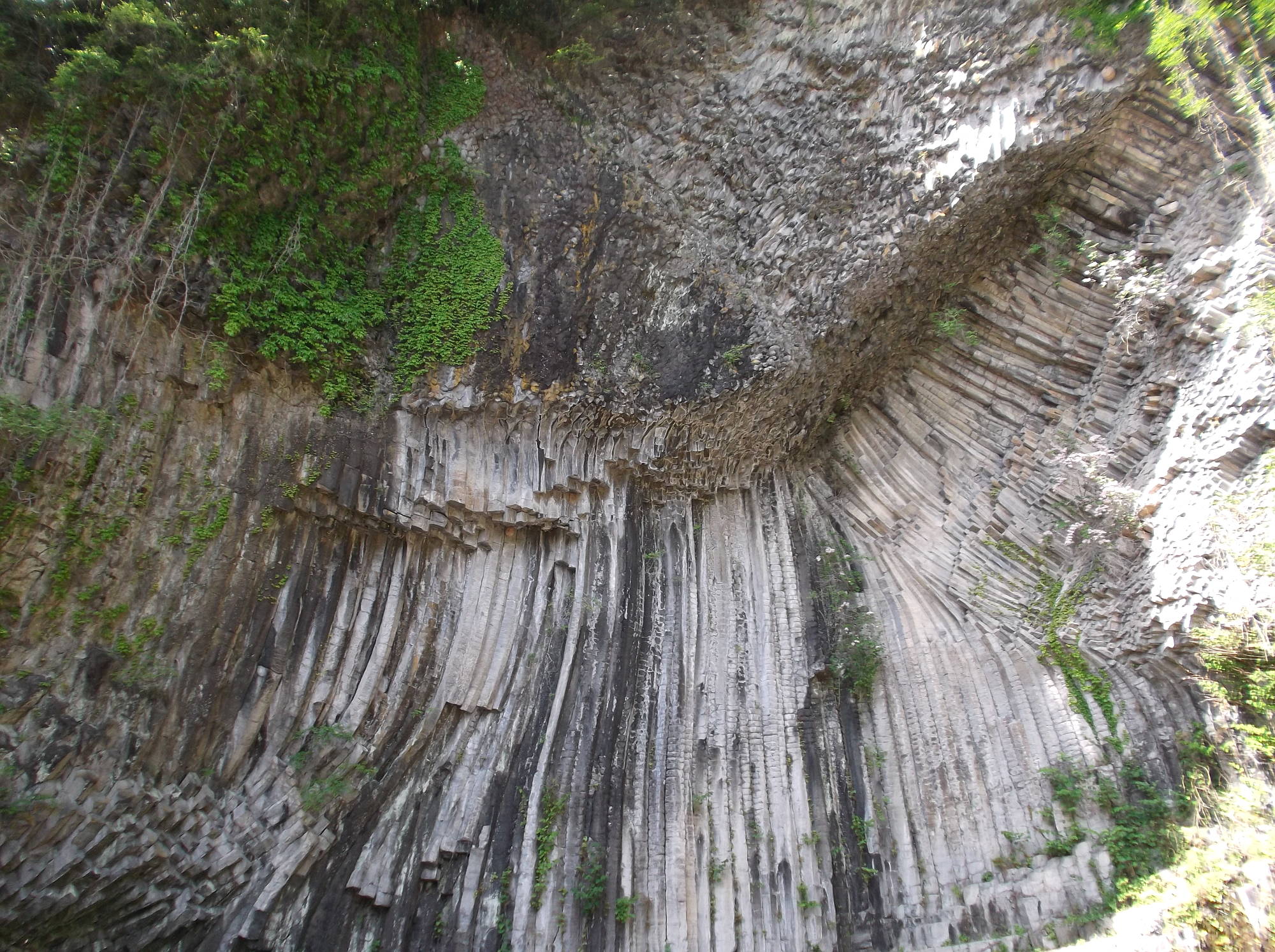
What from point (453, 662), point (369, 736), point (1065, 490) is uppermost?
point (1065, 490)

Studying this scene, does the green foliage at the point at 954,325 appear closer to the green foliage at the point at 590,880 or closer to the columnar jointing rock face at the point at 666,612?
the columnar jointing rock face at the point at 666,612

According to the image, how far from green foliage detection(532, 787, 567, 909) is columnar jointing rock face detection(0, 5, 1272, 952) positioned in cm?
2

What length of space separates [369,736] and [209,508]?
2383 mm

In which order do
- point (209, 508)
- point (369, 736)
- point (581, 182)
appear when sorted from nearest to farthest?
point (209, 508), point (369, 736), point (581, 182)

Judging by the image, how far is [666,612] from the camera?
25.2ft

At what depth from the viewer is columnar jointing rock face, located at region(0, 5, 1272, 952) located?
17.8 feet

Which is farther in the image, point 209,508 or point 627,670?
point 627,670

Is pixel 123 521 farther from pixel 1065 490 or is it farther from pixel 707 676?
pixel 1065 490

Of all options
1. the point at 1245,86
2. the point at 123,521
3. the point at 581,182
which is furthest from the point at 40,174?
the point at 1245,86

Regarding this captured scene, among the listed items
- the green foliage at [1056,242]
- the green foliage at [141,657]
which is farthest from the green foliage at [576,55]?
the green foliage at [141,657]

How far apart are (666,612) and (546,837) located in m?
2.50

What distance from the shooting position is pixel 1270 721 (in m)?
5.30

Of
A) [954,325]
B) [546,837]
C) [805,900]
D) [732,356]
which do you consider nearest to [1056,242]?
[954,325]

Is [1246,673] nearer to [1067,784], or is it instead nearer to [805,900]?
[1067,784]
